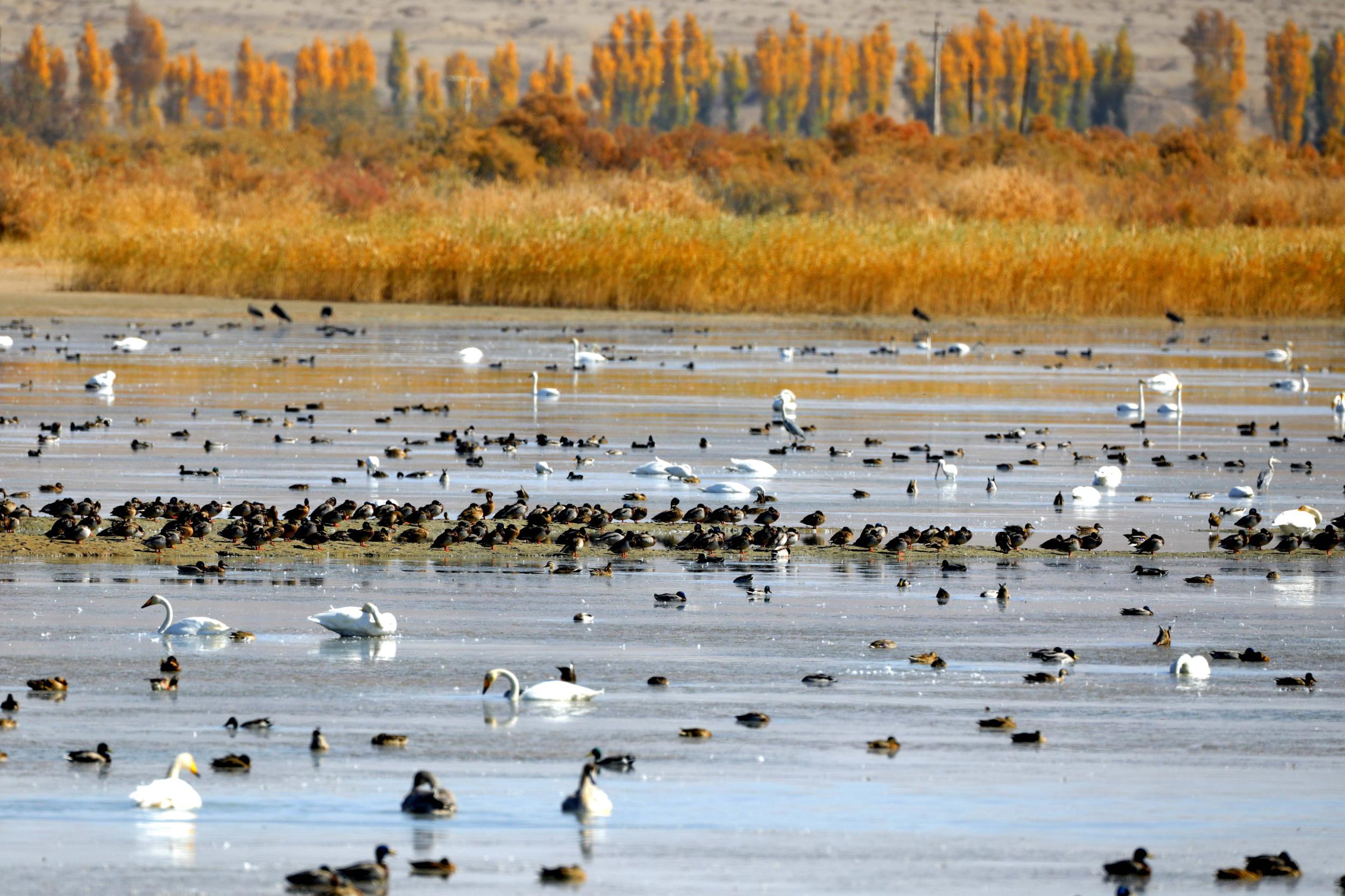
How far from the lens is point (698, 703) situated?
9977 mm

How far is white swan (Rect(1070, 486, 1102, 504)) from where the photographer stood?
1788 cm

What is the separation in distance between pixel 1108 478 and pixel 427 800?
1174 centimetres

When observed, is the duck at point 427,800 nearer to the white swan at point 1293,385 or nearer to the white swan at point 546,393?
the white swan at point 546,393

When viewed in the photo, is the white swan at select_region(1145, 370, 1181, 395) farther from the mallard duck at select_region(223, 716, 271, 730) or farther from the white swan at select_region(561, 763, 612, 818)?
the white swan at select_region(561, 763, 612, 818)

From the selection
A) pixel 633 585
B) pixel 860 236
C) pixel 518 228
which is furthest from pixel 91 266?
pixel 633 585

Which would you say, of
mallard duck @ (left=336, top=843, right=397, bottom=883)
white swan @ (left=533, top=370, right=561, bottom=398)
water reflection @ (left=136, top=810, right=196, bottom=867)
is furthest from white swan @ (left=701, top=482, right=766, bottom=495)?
mallard duck @ (left=336, top=843, right=397, bottom=883)

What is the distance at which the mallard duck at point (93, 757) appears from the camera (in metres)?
8.52

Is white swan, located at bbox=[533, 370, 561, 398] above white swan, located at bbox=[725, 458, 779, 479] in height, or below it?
above

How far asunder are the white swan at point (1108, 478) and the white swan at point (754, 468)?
8.98 feet

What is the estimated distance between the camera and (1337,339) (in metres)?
43.3

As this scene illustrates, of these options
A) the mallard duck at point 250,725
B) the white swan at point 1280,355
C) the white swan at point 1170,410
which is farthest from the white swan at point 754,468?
the white swan at point 1280,355

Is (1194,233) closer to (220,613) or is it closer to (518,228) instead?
(518,228)

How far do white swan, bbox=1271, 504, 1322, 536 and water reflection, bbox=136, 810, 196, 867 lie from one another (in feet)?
33.5

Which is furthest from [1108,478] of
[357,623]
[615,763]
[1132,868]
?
[1132,868]
